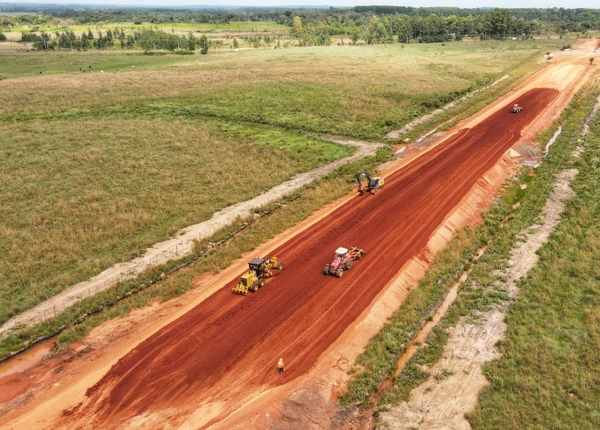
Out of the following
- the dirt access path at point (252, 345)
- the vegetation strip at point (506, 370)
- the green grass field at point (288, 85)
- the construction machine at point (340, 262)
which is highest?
the green grass field at point (288, 85)

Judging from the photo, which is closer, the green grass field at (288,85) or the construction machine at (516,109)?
the construction machine at (516,109)

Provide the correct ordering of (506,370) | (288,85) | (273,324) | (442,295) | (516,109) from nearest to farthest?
(506,370) → (273,324) → (442,295) → (516,109) → (288,85)

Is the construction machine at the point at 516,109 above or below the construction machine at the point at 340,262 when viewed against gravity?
above

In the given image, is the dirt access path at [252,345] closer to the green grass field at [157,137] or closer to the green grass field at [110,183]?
the green grass field at [110,183]

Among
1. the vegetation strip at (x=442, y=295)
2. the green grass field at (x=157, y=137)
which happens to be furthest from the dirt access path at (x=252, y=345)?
the green grass field at (x=157, y=137)

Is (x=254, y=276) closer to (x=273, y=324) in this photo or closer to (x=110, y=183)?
(x=273, y=324)

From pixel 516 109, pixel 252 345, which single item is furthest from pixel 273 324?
pixel 516 109

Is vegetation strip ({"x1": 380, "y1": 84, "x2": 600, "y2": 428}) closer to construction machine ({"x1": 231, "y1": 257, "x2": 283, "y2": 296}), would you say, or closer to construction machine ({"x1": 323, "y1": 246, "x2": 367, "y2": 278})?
construction machine ({"x1": 323, "y1": 246, "x2": 367, "y2": 278})

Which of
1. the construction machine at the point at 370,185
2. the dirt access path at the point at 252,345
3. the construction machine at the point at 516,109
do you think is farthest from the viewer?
the construction machine at the point at 516,109
